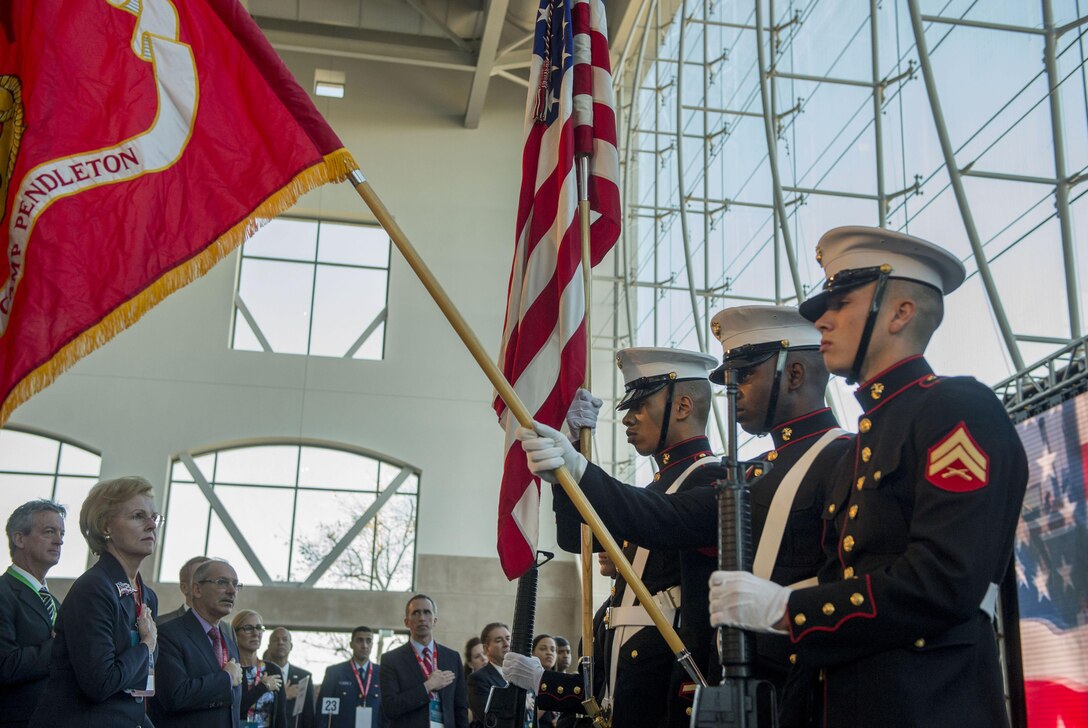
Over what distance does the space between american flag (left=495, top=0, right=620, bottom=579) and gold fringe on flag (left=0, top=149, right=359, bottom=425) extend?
73cm

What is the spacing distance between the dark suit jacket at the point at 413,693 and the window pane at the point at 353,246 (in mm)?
8506

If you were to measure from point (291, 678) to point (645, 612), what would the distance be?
625 centimetres

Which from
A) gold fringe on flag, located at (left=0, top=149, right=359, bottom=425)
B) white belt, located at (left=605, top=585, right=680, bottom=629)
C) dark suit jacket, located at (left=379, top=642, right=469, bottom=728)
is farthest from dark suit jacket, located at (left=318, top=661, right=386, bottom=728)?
gold fringe on flag, located at (left=0, top=149, right=359, bottom=425)

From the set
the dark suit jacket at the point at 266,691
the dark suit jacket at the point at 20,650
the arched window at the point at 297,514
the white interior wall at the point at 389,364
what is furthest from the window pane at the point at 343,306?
the dark suit jacket at the point at 20,650

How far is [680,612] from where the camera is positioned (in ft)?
10.1

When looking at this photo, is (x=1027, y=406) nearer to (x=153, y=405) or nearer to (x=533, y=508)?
(x=533, y=508)

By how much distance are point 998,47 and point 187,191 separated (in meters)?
5.64

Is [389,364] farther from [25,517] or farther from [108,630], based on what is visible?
[108,630]

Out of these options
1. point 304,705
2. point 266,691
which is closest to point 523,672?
point 266,691

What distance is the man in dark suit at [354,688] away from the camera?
328 inches

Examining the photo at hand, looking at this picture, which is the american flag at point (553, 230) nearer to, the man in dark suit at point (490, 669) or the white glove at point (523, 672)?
the white glove at point (523, 672)

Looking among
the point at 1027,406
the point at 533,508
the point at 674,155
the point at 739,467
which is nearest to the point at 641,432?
the point at 533,508

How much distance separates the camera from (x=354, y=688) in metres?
8.48

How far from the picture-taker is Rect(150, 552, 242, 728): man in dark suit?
3803 millimetres
